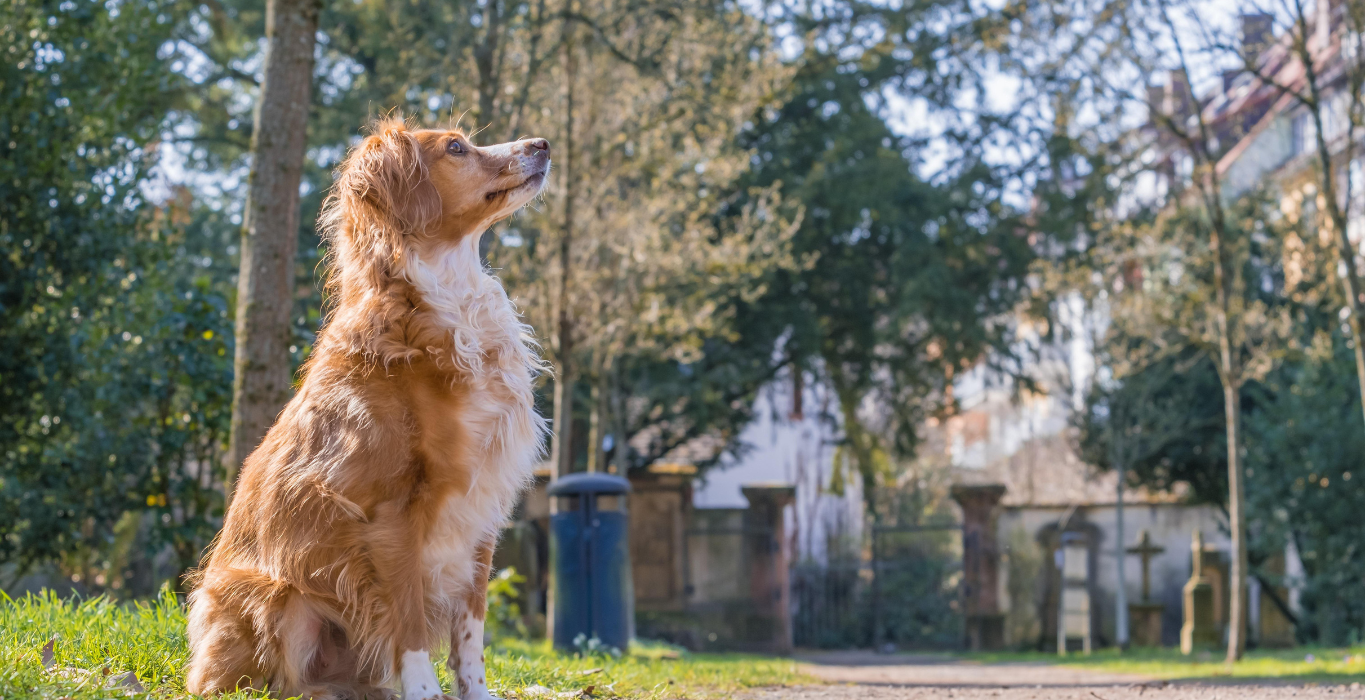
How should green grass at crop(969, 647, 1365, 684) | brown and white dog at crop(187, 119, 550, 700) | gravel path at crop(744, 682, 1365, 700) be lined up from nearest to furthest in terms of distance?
brown and white dog at crop(187, 119, 550, 700) < gravel path at crop(744, 682, 1365, 700) < green grass at crop(969, 647, 1365, 684)

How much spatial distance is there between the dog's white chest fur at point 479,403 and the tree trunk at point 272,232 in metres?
2.84

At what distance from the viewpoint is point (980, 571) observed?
1728cm

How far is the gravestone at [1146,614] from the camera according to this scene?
699 inches

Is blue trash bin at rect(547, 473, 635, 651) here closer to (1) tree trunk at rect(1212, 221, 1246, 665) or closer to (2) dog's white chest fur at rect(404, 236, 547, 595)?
(2) dog's white chest fur at rect(404, 236, 547, 595)

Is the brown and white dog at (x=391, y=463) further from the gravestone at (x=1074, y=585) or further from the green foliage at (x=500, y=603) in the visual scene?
the gravestone at (x=1074, y=585)

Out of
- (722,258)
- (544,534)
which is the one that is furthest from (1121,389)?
(544,534)

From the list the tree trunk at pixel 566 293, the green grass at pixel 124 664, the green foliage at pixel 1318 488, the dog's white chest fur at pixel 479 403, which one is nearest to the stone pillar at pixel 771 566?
the tree trunk at pixel 566 293

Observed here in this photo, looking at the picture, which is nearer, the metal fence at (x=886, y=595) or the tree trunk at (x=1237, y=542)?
the tree trunk at (x=1237, y=542)

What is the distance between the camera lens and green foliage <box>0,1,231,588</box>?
8.52 m

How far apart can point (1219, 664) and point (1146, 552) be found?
6661 millimetres

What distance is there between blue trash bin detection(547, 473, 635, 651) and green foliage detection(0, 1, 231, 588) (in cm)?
287

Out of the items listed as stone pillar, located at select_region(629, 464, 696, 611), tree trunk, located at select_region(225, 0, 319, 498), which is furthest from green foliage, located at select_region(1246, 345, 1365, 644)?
tree trunk, located at select_region(225, 0, 319, 498)

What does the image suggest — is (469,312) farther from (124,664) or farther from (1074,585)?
(1074,585)

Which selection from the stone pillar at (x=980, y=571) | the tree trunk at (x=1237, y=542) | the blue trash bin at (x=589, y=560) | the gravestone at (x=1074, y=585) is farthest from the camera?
the gravestone at (x=1074, y=585)
